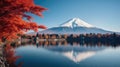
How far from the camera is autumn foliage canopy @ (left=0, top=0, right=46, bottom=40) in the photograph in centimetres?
476

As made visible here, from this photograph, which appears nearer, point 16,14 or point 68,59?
point 16,14

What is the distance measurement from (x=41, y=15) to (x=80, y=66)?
14.9 m

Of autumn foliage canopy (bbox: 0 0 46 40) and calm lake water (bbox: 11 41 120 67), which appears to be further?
calm lake water (bbox: 11 41 120 67)

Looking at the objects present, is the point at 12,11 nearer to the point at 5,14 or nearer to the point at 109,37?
the point at 5,14

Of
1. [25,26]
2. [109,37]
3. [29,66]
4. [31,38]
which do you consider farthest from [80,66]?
[31,38]

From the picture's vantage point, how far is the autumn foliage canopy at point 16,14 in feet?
15.6

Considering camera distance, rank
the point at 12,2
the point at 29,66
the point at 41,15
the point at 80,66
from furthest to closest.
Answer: the point at 80,66 → the point at 29,66 → the point at 41,15 → the point at 12,2

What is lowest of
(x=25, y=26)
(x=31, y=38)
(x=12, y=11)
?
(x=31, y=38)

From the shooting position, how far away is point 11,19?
5168 mm

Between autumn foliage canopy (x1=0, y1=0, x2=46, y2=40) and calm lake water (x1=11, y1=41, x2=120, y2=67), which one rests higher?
autumn foliage canopy (x1=0, y1=0, x2=46, y2=40)

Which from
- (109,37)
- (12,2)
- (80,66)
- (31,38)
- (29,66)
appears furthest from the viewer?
(31,38)

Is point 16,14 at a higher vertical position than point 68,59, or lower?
higher

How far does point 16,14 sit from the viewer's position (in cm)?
516

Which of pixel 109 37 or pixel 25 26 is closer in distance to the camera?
pixel 25 26
